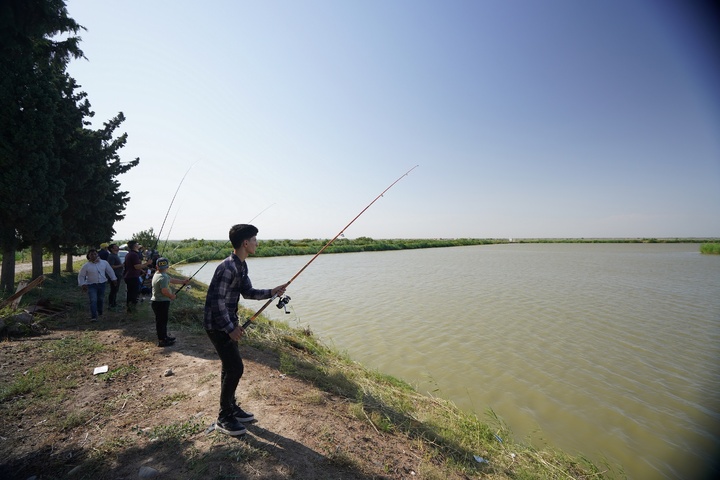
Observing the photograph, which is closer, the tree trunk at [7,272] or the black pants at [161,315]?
the black pants at [161,315]

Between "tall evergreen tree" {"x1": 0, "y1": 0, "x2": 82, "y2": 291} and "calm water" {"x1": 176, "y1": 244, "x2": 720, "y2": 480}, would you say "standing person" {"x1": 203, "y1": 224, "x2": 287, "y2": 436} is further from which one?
"tall evergreen tree" {"x1": 0, "y1": 0, "x2": 82, "y2": 291}

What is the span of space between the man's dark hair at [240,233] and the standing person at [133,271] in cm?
659

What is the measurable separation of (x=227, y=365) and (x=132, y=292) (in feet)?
24.5

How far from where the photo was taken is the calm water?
16.3ft

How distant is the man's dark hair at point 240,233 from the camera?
358 centimetres

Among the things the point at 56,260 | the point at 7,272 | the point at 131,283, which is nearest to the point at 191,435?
the point at 131,283

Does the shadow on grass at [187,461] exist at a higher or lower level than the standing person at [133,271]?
lower

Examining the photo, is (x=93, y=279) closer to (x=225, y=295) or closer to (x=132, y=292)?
(x=132, y=292)

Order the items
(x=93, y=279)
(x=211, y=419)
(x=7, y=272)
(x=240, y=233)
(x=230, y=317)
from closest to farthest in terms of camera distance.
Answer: (x=230, y=317) < (x=240, y=233) < (x=211, y=419) < (x=93, y=279) < (x=7, y=272)

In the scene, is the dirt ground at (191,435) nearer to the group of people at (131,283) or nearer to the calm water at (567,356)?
the group of people at (131,283)

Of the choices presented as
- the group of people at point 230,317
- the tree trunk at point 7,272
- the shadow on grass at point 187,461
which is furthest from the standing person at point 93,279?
the group of people at point 230,317

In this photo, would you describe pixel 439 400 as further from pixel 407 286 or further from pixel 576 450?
pixel 407 286

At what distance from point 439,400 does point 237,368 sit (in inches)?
150

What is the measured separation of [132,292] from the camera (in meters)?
8.97
